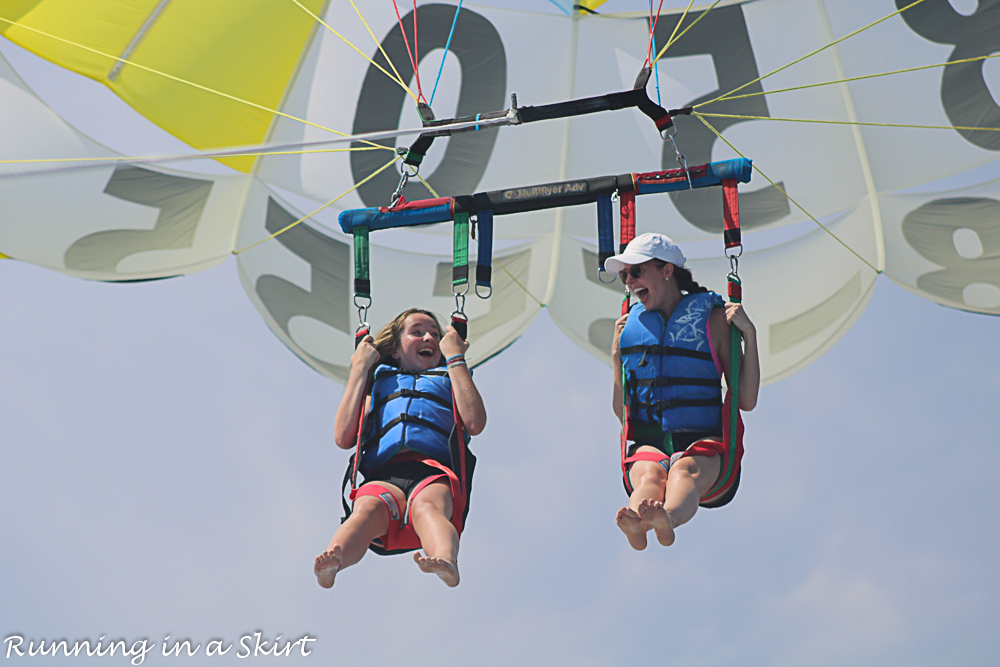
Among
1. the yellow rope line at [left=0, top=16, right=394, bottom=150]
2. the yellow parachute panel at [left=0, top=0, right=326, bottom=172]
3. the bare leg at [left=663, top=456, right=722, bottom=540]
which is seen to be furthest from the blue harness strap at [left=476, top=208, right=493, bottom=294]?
the yellow parachute panel at [left=0, top=0, right=326, bottom=172]

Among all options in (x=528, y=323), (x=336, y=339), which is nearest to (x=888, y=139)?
(x=528, y=323)

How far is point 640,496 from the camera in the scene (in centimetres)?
338

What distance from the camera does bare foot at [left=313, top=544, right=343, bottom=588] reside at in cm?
335

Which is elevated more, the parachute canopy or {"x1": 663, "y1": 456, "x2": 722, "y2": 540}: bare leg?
the parachute canopy

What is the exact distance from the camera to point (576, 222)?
6777mm

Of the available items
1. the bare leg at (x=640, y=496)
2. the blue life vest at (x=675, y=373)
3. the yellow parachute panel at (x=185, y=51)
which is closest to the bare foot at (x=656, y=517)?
the bare leg at (x=640, y=496)

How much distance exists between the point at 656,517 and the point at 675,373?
0.60 meters

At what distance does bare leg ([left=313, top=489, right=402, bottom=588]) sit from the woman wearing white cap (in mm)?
816

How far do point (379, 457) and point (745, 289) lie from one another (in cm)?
347

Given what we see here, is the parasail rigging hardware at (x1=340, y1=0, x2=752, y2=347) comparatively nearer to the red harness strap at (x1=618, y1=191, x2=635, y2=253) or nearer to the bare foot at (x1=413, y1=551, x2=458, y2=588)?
the red harness strap at (x1=618, y1=191, x2=635, y2=253)

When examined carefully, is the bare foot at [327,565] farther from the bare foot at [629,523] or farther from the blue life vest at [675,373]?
the blue life vest at [675,373]

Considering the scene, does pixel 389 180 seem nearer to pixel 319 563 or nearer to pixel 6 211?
pixel 6 211

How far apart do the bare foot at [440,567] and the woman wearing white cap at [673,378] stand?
550mm

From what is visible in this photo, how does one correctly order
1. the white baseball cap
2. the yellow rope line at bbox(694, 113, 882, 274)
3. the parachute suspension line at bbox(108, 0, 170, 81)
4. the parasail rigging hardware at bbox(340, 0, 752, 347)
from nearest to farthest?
the white baseball cap < the parasail rigging hardware at bbox(340, 0, 752, 347) < the parachute suspension line at bbox(108, 0, 170, 81) < the yellow rope line at bbox(694, 113, 882, 274)
